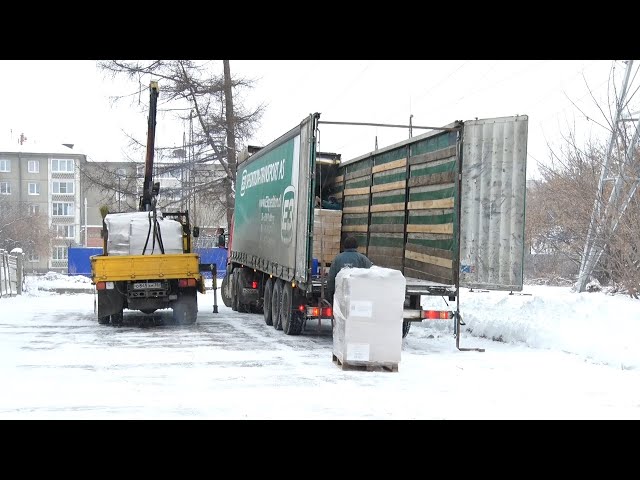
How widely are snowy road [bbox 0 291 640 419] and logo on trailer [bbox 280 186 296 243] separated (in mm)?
1810

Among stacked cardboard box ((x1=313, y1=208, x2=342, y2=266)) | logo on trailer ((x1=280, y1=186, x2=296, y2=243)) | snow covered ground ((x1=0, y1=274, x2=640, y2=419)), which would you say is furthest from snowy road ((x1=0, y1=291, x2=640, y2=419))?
stacked cardboard box ((x1=313, y1=208, x2=342, y2=266))

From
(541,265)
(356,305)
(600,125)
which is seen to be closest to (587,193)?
(600,125)

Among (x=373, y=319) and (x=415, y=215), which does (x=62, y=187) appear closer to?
(x=415, y=215)

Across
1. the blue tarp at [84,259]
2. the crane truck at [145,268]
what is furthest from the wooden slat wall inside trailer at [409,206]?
the blue tarp at [84,259]

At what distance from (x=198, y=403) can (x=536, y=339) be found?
644 centimetres

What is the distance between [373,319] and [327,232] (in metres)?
6.54

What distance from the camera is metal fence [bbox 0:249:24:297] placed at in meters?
25.5

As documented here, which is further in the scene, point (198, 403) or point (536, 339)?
point (536, 339)

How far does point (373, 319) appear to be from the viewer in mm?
9469

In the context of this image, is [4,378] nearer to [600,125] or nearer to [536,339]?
[536,339]

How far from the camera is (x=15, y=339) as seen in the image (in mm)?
13125

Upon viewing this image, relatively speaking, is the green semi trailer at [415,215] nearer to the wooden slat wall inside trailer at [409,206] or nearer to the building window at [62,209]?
the wooden slat wall inside trailer at [409,206]

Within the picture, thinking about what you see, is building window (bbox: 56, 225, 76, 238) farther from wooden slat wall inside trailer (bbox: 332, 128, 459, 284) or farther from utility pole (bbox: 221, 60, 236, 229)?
wooden slat wall inside trailer (bbox: 332, 128, 459, 284)

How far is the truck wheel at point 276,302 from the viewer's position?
1434cm
